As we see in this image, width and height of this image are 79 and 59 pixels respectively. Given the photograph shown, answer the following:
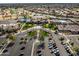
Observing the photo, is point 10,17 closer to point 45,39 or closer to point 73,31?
point 45,39

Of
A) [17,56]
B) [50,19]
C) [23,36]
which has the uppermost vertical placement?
[50,19]

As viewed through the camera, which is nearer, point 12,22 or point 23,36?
point 23,36

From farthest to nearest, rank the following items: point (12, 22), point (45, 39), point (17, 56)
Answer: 1. point (12, 22)
2. point (45, 39)
3. point (17, 56)

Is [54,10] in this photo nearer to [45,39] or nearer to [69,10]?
[69,10]

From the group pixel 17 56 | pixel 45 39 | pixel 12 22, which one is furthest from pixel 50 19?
pixel 17 56

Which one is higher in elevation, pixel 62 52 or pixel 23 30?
pixel 23 30

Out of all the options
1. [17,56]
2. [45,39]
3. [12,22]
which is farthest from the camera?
[12,22]

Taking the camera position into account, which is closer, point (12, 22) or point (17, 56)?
point (17, 56)

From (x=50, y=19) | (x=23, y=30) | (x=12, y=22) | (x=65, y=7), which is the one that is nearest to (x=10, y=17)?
(x=12, y=22)

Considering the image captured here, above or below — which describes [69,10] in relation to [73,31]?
above
